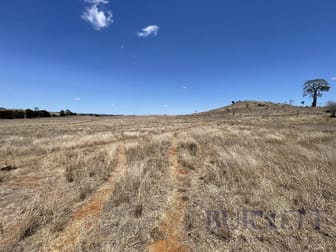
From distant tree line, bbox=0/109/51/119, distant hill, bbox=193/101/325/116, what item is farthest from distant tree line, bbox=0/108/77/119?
distant hill, bbox=193/101/325/116

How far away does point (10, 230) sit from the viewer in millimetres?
3248

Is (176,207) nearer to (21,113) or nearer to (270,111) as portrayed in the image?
(270,111)

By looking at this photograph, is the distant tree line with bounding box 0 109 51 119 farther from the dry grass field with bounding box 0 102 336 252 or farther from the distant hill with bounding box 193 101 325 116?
the dry grass field with bounding box 0 102 336 252

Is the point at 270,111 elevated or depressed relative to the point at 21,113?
elevated

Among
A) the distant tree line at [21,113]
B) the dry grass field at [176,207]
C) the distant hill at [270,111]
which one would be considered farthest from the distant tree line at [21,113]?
the dry grass field at [176,207]

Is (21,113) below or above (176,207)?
above

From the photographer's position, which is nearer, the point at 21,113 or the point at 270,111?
the point at 270,111

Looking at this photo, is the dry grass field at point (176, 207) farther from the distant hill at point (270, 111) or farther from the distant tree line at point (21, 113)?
the distant tree line at point (21, 113)

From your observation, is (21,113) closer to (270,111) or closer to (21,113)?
(21,113)

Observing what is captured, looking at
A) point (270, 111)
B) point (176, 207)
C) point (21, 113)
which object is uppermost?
point (270, 111)

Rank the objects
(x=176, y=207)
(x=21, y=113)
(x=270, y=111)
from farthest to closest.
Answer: (x=21, y=113) → (x=270, y=111) → (x=176, y=207)

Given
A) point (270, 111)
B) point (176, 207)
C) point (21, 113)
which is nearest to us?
point (176, 207)

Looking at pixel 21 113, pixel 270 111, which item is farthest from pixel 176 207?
pixel 21 113

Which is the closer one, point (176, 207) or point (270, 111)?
point (176, 207)
